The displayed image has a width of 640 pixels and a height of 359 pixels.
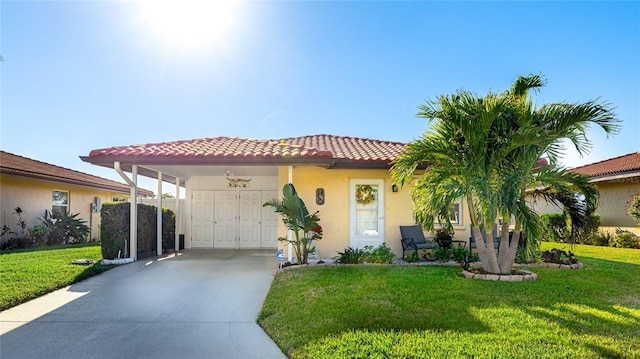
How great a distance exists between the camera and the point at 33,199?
15.7m

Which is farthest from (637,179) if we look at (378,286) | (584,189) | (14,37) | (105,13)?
(14,37)

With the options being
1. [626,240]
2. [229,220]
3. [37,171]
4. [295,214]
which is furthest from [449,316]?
[37,171]

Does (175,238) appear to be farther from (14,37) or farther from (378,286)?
(378,286)

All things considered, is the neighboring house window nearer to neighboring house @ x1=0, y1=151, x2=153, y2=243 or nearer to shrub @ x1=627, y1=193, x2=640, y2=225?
neighboring house @ x1=0, y1=151, x2=153, y2=243

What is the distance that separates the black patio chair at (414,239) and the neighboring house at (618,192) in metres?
9.09

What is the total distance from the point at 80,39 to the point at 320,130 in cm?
949

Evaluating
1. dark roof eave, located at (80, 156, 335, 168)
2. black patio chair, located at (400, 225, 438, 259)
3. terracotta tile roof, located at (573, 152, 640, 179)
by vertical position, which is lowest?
black patio chair, located at (400, 225, 438, 259)

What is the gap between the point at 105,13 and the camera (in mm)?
9195

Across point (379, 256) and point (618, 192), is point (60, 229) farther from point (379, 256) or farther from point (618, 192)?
point (618, 192)

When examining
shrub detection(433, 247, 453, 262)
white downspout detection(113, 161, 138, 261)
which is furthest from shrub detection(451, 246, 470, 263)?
white downspout detection(113, 161, 138, 261)

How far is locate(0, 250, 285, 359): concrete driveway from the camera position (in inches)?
170

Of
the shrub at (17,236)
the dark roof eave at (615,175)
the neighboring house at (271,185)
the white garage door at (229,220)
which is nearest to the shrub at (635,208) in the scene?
the dark roof eave at (615,175)

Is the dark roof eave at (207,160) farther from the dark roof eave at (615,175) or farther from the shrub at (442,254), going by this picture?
the dark roof eave at (615,175)

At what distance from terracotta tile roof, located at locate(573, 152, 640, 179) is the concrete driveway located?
38.9 feet
